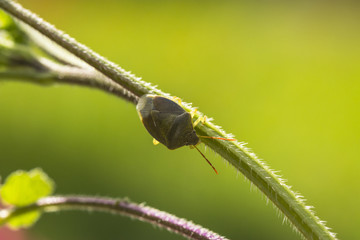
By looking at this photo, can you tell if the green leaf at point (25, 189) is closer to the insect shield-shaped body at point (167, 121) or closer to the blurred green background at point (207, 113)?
the insect shield-shaped body at point (167, 121)

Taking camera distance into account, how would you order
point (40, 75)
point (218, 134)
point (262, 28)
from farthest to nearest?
point (262, 28) < point (40, 75) < point (218, 134)

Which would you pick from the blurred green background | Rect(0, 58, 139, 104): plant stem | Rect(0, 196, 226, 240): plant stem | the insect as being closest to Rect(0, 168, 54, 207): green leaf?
Rect(0, 196, 226, 240): plant stem

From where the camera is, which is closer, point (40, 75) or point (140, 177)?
point (40, 75)

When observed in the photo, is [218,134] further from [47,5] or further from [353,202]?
[47,5]

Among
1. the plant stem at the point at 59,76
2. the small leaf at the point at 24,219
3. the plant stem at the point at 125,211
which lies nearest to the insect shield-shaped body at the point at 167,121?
the plant stem at the point at 59,76

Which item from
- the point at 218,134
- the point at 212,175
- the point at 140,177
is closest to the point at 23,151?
the point at 140,177

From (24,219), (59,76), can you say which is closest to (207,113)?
(24,219)

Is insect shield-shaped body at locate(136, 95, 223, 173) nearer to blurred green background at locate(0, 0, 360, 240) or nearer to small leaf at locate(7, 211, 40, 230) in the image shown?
small leaf at locate(7, 211, 40, 230)
